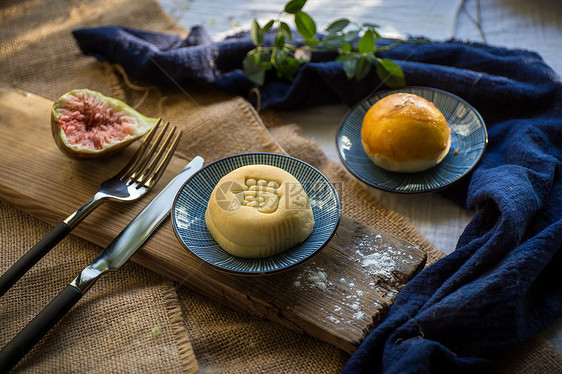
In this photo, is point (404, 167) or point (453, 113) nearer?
point (404, 167)

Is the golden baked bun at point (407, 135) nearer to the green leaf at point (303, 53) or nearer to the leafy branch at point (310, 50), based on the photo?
the leafy branch at point (310, 50)

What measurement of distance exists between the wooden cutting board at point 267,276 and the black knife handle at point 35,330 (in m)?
0.24

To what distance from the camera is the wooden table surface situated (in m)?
1.98

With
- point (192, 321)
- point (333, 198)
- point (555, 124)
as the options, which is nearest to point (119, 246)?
point (192, 321)

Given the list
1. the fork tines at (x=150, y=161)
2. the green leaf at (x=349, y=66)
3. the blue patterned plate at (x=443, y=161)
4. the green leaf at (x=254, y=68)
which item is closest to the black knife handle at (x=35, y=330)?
the fork tines at (x=150, y=161)

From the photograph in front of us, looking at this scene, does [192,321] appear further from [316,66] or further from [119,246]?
[316,66]

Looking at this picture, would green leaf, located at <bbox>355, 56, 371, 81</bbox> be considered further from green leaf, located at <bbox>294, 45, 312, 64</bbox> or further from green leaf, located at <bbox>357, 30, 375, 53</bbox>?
green leaf, located at <bbox>294, 45, 312, 64</bbox>

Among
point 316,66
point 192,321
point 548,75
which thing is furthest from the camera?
point 316,66

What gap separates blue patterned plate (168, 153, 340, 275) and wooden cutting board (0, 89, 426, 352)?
2.0 inches

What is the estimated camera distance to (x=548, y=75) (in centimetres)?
172

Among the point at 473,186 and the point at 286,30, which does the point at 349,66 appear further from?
the point at 473,186

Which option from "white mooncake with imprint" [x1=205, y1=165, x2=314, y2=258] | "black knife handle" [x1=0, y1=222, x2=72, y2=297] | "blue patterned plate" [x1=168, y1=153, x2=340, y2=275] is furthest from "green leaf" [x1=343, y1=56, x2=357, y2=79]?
"black knife handle" [x1=0, y1=222, x2=72, y2=297]

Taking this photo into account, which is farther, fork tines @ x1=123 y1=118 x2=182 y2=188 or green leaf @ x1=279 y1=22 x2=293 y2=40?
green leaf @ x1=279 y1=22 x2=293 y2=40

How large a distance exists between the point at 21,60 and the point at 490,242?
79.4 inches
